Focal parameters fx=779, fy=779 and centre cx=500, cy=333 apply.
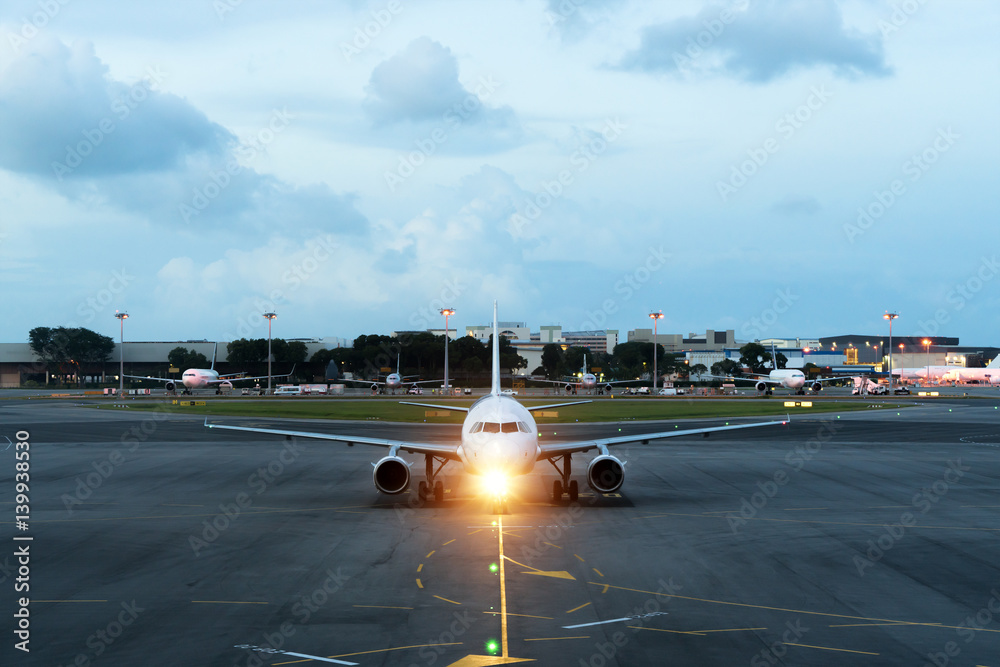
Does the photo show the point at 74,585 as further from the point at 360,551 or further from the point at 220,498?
the point at 220,498

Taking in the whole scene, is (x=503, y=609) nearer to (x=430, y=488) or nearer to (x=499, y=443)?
(x=499, y=443)

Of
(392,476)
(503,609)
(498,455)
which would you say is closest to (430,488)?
(392,476)

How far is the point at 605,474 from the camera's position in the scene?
27.9m

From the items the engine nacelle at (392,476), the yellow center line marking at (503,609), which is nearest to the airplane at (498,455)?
the engine nacelle at (392,476)

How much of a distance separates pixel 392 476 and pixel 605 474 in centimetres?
758

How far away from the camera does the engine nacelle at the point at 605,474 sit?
1090 inches

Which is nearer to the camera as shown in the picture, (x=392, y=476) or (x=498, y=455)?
(x=498, y=455)

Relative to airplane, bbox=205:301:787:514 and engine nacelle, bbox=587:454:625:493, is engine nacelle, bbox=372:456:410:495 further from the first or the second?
engine nacelle, bbox=587:454:625:493

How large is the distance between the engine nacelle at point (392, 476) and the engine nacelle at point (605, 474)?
654 centimetres

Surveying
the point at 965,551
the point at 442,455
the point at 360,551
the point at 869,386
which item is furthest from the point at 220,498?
the point at 869,386

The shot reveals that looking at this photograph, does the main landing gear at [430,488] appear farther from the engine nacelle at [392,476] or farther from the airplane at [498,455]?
the engine nacelle at [392,476]

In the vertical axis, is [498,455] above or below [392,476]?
above

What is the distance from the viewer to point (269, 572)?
18078 millimetres

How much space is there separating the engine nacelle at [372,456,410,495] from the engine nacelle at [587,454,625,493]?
6.54 m
